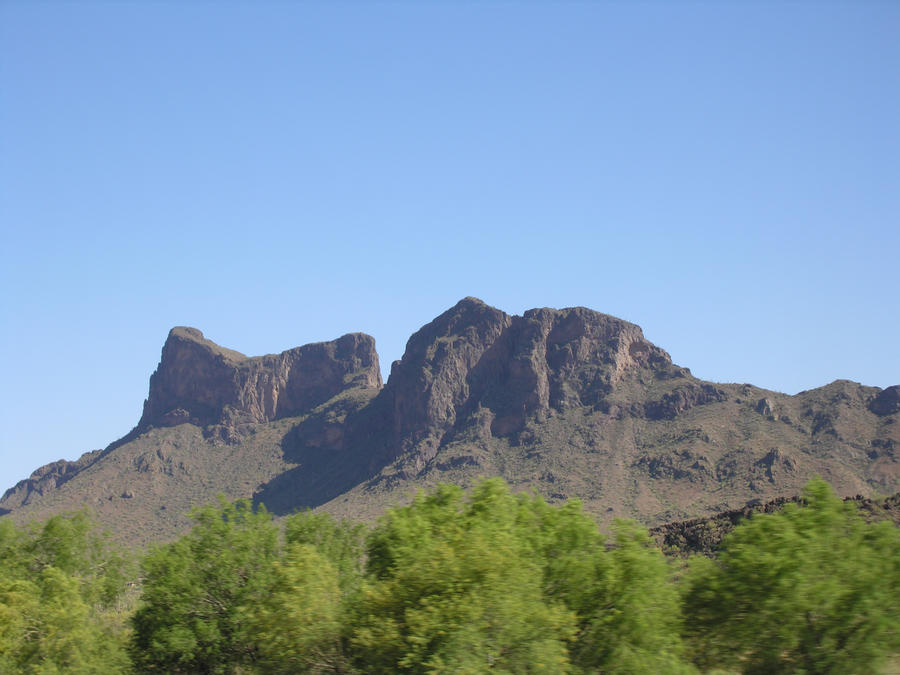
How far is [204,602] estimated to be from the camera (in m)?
30.5

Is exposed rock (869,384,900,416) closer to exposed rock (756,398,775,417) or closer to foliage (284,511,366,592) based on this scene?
exposed rock (756,398,775,417)

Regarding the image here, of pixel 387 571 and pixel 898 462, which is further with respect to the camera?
pixel 898 462

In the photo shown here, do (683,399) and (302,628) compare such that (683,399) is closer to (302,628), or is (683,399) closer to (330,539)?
(330,539)

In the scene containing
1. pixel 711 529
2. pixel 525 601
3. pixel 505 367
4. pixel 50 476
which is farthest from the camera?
pixel 50 476

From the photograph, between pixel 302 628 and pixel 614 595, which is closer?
pixel 614 595

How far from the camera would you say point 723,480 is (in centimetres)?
11575

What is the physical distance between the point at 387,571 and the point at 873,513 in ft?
139

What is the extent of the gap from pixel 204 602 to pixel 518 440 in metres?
124

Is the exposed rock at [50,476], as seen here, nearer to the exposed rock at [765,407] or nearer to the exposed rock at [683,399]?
the exposed rock at [683,399]

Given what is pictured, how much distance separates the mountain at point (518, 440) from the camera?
119 meters

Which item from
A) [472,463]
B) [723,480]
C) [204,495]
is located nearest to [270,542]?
[723,480]

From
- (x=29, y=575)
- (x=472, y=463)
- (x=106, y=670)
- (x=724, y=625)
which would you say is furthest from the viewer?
(x=472, y=463)

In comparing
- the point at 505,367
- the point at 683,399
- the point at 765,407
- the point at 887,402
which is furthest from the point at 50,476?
the point at 887,402

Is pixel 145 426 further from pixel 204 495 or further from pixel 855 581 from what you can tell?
pixel 855 581
